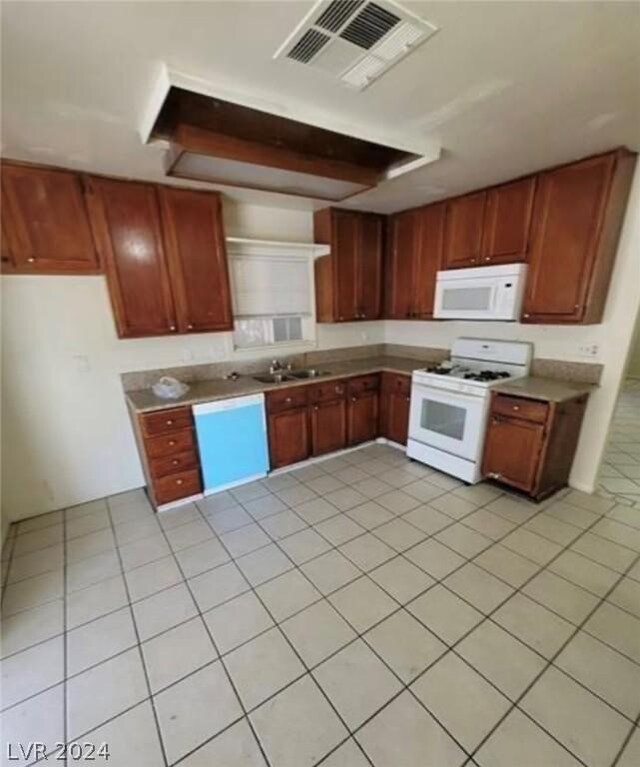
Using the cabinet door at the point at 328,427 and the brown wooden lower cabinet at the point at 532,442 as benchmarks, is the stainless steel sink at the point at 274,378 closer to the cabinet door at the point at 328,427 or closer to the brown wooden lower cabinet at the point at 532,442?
the cabinet door at the point at 328,427

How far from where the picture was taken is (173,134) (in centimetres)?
186

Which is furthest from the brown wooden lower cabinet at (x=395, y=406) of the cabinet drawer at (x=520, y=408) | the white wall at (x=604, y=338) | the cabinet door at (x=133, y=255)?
the cabinet door at (x=133, y=255)

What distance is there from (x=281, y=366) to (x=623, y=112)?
9.97ft

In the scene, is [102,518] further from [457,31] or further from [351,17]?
[457,31]

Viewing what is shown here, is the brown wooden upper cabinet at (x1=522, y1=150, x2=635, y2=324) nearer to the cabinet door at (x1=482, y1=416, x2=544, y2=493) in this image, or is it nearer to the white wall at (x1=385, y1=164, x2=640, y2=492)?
the white wall at (x1=385, y1=164, x2=640, y2=492)

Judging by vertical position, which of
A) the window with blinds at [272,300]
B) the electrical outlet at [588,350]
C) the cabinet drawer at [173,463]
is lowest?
the cabinet drawer at [173,463]

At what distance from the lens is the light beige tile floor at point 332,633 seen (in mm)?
1357

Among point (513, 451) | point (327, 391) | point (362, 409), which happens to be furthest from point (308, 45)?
point (362, 409)

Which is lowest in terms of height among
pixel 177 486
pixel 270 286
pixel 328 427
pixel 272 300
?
pixel 177 486

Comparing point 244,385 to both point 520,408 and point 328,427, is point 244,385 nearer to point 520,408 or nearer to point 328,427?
point 328,427

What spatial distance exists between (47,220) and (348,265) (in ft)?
8.51

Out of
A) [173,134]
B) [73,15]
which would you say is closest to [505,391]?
[173,134]

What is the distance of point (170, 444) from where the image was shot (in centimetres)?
277

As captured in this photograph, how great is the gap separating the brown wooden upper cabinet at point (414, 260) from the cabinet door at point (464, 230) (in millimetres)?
95
